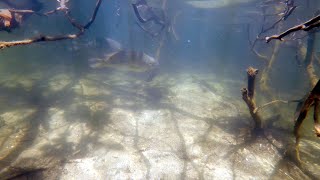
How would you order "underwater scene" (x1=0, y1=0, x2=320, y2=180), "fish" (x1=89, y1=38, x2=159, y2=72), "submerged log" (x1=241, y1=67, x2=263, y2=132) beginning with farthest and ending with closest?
"fish" (x1=89, y1=38, x2=159, y2=72) < "submerged log" (x1=241, y1=67, x2=263, y2=132) < "underwater scene" (x1=0, y1=0, x2=320, y2=180)

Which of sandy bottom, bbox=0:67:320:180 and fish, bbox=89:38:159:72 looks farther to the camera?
fish, bbox=89:38:159:72

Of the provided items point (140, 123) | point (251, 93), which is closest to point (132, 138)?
point (140, 123)

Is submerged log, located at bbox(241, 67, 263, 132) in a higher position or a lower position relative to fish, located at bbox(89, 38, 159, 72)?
higher

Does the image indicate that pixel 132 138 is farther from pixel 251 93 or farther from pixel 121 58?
pixel 121 58

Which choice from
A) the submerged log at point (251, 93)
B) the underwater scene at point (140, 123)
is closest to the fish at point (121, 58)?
the underwater scene at point (140, 123)

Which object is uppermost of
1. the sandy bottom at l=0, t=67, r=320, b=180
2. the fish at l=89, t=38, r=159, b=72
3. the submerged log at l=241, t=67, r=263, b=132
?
the submerged log at l=241, t=67, r=263, b=132

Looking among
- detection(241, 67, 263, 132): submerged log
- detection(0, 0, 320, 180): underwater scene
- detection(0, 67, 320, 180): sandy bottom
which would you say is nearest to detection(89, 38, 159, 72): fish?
detection(0, 0, 320, 180): underwater scene

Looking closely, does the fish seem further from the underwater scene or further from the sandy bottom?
the sandy bottom

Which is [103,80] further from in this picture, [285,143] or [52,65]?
[285,143]

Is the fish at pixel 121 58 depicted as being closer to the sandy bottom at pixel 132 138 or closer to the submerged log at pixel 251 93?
the sandy bottom at pixel 132 138

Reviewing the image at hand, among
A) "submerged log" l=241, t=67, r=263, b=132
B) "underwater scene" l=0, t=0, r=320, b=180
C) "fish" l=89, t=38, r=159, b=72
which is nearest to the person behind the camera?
"underwater scene" l=0, t=0, r=320, b=180

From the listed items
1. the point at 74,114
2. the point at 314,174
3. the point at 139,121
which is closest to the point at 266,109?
the point at 314,174

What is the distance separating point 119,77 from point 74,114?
225 inches

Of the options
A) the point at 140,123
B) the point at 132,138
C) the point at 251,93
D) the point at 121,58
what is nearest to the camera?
the point at 251,93
